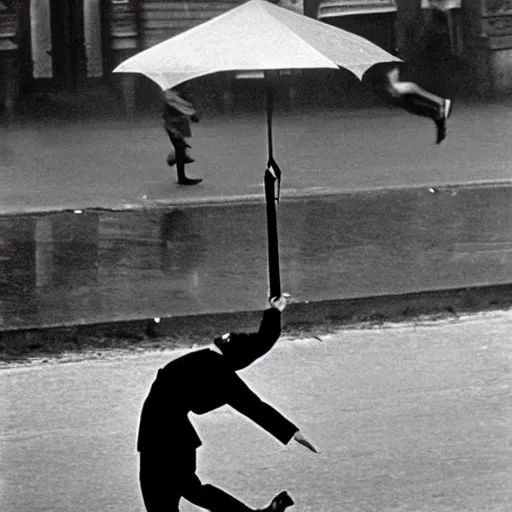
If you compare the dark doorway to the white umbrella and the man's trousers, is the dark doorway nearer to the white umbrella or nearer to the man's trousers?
the white umbrella

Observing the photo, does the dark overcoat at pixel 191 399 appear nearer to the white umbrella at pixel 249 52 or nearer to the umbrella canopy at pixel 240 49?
the white umbrella at pixel 249 52

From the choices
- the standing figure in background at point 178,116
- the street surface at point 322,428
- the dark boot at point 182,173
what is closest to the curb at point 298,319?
the street surface at point 322,428

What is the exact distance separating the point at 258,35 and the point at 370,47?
2.50 ft

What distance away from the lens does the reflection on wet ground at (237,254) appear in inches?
358

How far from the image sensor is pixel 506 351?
8.12 meters

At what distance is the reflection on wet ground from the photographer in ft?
29.8

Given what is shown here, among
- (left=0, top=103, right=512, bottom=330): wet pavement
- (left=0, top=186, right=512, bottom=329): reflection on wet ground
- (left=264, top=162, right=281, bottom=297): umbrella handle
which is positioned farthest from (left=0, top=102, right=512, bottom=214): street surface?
(left=264, top=162, right=281, bottom=297): umbrella handle

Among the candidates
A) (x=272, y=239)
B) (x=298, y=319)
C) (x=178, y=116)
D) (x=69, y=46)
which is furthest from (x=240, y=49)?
(x=69, y=46)

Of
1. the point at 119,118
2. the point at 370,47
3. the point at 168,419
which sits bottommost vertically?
the point at 119,118

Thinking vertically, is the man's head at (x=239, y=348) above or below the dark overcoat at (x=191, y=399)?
above

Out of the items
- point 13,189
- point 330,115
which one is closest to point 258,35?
point 13,189

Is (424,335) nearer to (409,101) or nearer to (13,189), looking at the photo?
(409,101)

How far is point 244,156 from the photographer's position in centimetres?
1617

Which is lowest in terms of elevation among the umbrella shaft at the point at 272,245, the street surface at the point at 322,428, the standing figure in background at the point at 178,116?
the street surface at the point at 322,428
